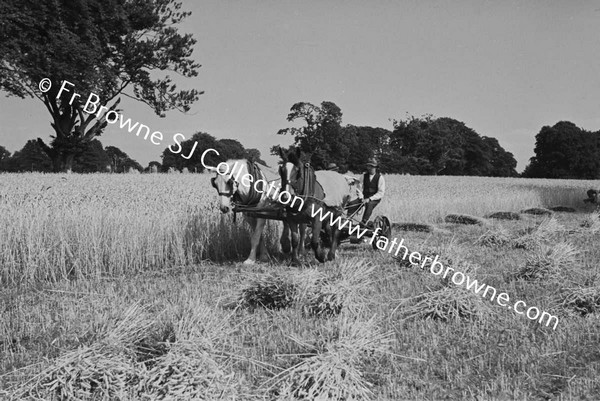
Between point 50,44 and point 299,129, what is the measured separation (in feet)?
110

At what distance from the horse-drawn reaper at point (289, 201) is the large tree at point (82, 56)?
22.0m

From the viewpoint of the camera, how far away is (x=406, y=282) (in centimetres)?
676

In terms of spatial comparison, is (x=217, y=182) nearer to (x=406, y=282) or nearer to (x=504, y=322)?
(x=406, y=282)

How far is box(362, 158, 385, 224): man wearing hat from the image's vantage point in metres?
10.1

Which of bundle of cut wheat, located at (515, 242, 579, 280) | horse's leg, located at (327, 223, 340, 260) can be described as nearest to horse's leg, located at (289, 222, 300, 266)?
horse's leg, located at (327, 223, 340, 260)

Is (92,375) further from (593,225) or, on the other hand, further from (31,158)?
(31,158)

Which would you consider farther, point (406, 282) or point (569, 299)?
point (406, 282)

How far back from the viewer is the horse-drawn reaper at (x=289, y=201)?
791 centimetres

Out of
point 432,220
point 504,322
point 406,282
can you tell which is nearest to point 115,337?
point 504,322

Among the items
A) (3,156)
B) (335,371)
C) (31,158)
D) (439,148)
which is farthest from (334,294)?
(3,156)

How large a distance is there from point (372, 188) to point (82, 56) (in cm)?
2213

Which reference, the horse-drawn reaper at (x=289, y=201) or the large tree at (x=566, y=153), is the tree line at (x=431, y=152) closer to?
the large tree at (x=566, y=153)

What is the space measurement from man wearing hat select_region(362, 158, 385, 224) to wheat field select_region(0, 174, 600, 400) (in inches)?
38.1

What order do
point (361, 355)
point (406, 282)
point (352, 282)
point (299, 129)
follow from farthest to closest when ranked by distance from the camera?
point (299, 129), point (406, 282), point (352, 282), point (361, 355)
